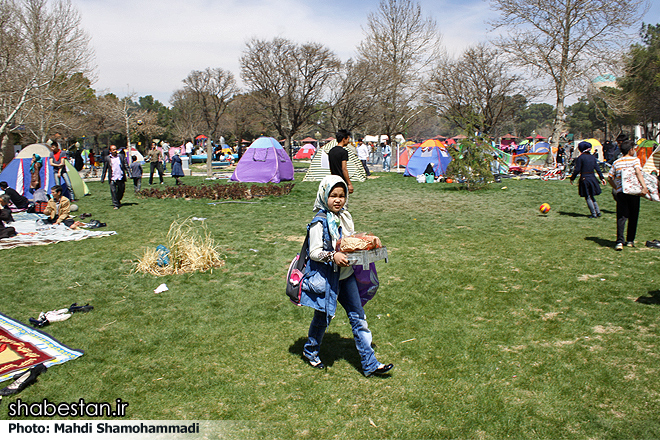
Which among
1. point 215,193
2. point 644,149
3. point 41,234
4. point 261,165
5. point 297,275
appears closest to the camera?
point 297,275

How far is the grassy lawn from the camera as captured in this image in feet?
11.1

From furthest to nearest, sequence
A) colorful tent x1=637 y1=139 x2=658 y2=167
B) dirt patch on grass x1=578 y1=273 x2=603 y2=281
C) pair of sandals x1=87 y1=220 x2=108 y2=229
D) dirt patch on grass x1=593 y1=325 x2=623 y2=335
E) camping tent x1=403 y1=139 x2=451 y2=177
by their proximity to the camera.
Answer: camping tent x1=403 y1=139 x2=451 y2=177, colorful tent x1=637 y1=139 x2=658 y2=167, pair of sandals x1=87 y1=220 x2=108 y2=229, dirt patch on grass x1=578 y1=273 x2=603 y2=281, dirt patch on grass x1=593 y1=325 x2=623 y2=335

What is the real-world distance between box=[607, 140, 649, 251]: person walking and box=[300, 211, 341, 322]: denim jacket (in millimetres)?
5885

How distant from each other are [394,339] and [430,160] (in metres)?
19.6

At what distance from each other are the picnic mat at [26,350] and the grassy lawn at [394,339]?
17 cm

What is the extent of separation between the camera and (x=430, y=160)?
76.2 ft

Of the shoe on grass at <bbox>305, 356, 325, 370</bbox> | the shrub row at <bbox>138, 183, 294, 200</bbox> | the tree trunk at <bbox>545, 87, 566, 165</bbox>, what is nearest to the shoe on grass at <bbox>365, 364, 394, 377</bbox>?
the shoe on grass at <bbox>305, 356, 325, 370</bbox>

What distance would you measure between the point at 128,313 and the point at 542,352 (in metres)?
4.56

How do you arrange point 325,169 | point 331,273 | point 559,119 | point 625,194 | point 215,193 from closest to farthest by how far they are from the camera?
1. point 331,273
2. point 625,194
3. point 215,193
4. point 325,169
5. point 559,119

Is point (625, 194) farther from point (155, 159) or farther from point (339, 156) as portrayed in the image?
point (155, 159)

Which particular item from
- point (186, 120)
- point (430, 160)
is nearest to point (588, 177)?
point (430, 160)

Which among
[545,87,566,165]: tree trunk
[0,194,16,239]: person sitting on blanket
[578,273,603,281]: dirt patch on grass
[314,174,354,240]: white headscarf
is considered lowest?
[578,273,603,281]: dirt patch on grass

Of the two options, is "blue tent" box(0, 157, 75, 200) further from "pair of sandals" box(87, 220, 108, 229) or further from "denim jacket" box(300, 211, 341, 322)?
"denim jacket" box(300, 211, 341, 322)

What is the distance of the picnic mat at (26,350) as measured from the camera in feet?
13.1
